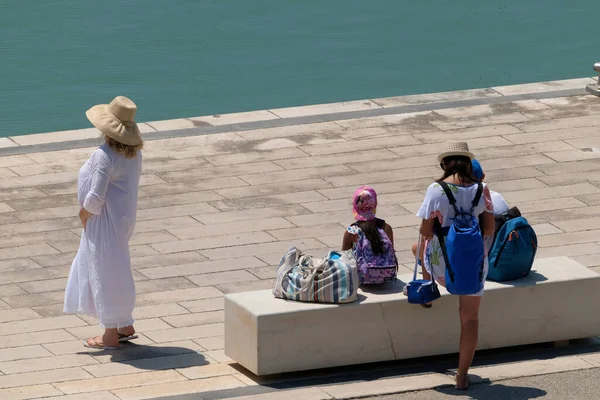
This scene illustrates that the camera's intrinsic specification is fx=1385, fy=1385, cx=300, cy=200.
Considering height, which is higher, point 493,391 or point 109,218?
point 109,218

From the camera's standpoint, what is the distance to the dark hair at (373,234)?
28.1ft

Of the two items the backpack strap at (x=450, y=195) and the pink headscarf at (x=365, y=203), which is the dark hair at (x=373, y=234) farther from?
the backpack strap at (x=450, y=195)

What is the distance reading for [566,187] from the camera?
498 inches

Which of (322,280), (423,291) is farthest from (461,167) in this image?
(322,280)

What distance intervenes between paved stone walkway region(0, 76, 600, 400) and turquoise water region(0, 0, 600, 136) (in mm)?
5225

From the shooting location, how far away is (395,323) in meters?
8.62

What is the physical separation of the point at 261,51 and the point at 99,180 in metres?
14.0

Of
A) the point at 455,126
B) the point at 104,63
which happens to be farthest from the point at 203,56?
the point at 455,126

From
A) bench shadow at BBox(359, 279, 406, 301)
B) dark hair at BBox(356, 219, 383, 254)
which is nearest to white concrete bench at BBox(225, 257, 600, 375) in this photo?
bench shadow at BBox(359, 279, 406, 301)

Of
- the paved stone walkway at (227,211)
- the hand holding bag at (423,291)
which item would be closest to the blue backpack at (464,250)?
the hand holding bag at (423,291)

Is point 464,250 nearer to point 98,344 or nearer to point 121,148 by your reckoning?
point 121,148

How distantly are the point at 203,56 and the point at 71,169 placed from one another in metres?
9.60

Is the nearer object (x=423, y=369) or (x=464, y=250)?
(x=464, y=250)

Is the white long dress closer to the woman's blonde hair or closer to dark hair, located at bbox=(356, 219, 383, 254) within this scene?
the woman's blonde hair
